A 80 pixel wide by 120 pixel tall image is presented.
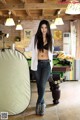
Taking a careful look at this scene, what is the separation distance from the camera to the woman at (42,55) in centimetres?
404

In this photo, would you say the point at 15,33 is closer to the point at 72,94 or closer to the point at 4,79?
the point at 72,94

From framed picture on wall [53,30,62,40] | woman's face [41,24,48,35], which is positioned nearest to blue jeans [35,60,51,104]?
woman's face [41,24,48,35]

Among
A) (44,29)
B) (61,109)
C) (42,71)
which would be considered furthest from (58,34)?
(42,71)

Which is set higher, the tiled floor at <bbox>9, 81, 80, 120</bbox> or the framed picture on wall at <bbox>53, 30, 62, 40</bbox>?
the framed picture on wall at <bbox>53, 30, 62, 40</bbox>

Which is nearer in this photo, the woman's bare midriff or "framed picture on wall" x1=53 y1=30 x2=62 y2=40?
the woman's bare midriff

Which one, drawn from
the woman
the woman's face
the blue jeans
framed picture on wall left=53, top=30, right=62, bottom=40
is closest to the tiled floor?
the woman

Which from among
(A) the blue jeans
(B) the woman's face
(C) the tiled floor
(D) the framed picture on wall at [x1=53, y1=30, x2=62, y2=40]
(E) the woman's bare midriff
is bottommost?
(C) the tiled floor

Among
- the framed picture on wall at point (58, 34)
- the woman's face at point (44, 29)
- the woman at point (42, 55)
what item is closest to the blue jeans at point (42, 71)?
the woman at point (42, 55)

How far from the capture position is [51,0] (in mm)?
8039

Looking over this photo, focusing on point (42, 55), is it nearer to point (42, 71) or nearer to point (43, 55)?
point (43, 55)

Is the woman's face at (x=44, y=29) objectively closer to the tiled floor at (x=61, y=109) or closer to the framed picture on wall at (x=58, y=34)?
the tiled floor at (x=61, y=109)

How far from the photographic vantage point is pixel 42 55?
4062 mm

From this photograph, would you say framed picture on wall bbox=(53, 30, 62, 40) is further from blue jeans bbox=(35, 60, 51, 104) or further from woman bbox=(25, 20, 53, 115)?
blue jeans bbox=(35, 60, 51, 104)

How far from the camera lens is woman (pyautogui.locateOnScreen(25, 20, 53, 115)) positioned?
4.04m
